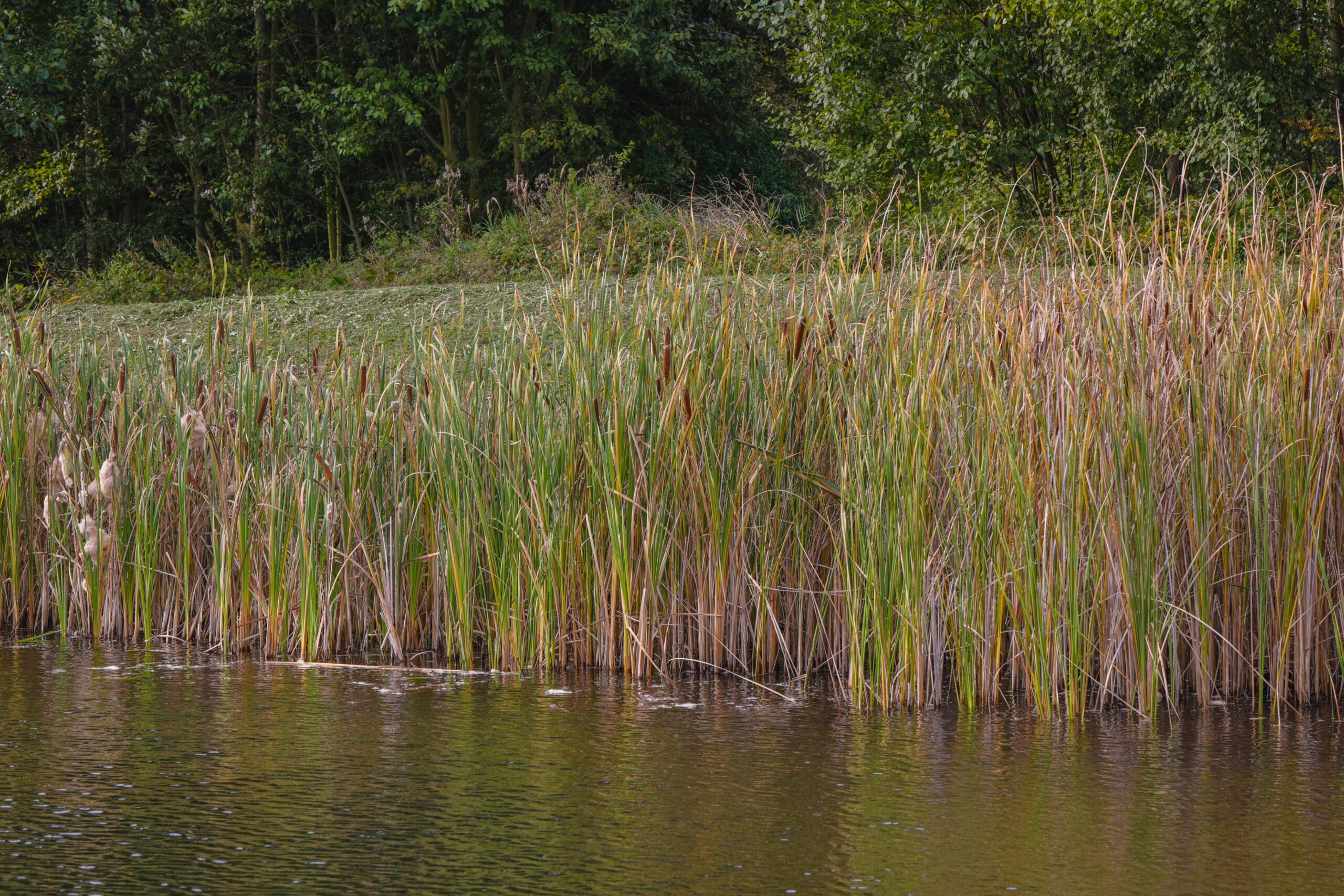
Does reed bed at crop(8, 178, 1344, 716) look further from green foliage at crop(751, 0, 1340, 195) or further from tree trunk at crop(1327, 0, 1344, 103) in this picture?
tree trunk at crop(1327, 0, 1344, 103)

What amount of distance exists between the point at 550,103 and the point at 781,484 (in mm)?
16576

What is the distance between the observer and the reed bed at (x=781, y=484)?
14.2ft

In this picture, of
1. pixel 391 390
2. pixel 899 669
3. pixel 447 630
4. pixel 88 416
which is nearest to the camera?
pixel 899 669

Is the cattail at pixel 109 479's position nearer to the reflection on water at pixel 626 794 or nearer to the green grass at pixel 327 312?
the reflection on water at pixel 626 794

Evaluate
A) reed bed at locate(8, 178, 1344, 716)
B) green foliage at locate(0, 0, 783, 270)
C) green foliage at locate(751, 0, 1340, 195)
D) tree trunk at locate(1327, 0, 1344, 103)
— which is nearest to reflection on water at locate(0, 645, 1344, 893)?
reed bed at locate(8, 178, 1344, 716)

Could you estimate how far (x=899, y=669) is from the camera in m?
4.42

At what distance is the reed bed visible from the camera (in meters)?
4.33

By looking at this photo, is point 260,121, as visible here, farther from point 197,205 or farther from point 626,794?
point 626,794

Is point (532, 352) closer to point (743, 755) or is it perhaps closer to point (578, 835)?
point (743, 755)

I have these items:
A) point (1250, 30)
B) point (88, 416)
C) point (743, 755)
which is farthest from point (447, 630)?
point (1250, 30)

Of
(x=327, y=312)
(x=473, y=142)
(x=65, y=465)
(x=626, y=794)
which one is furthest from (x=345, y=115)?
(x=626, y=794)

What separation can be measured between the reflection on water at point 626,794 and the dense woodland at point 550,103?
10479mm

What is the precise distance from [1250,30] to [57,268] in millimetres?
17484

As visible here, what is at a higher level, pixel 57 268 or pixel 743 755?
pixel 57 268
